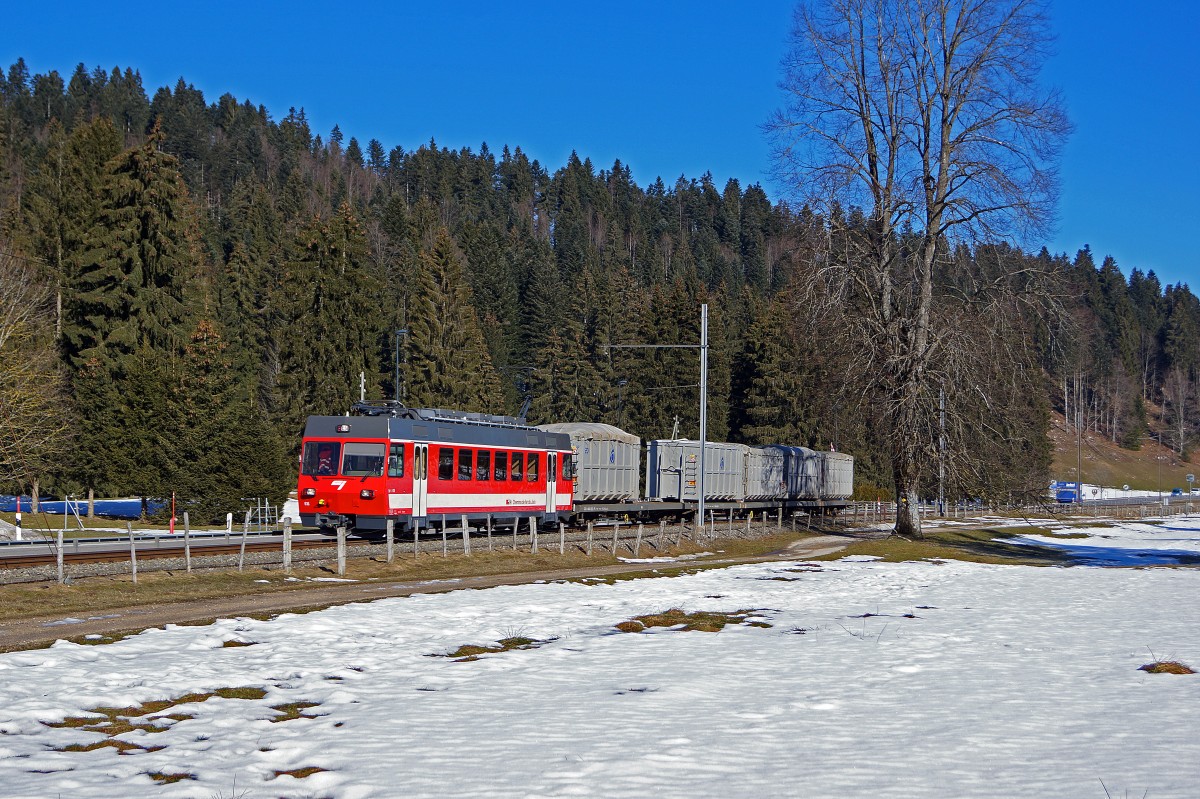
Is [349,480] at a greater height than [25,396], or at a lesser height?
lesser

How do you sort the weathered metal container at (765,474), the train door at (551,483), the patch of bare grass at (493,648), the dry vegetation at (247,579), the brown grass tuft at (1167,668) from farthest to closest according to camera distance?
1. the weathered metal container at (765,474)
2. the train door at (551,483)
3. the dry vegetation at (247,579)
4. the patch of bare grass at (493,648)
5. the brown grass tuft at (1167,668)

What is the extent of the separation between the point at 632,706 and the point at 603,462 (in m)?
32.7


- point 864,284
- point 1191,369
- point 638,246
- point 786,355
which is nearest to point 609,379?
point 786,355

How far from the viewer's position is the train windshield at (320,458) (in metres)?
30.4

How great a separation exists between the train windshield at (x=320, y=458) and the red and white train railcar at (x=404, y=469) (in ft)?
0.09

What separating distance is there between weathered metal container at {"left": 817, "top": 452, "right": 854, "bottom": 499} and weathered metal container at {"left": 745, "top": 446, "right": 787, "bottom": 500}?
5755 mm

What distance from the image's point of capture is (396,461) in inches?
1191

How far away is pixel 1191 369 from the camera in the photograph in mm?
196875

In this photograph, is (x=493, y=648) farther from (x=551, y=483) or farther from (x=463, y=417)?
(x=551, y=483)

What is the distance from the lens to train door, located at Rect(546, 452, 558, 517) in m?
38.0

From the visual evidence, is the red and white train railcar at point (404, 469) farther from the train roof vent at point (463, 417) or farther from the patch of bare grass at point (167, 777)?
the patch of bare grass at point (167, 777)

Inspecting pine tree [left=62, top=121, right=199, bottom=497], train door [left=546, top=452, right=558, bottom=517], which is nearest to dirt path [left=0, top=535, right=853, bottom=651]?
train door [left=546, top=452, right=558, bottom=517]

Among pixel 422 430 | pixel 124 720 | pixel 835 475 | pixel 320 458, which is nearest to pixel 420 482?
pixel 422 430

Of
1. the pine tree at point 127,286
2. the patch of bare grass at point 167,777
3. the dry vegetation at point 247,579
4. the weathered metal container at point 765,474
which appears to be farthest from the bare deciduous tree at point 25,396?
the weathered metal container at point 765,474
